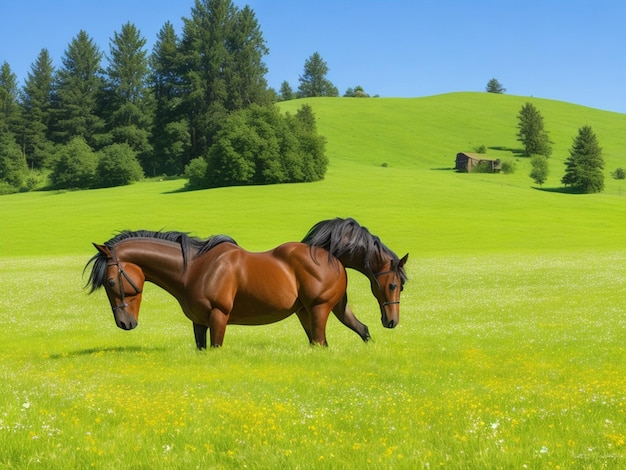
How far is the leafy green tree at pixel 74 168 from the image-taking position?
391 feet

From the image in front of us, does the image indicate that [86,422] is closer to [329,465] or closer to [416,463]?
[329,465]

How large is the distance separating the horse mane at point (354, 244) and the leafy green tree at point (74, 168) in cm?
11565

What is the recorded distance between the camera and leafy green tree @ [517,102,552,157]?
156 m

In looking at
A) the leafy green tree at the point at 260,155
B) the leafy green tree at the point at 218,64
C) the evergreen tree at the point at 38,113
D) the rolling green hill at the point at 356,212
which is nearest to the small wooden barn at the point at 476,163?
the rolling green hill at the point at 356,212

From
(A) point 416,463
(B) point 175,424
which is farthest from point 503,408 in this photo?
(B) point 175,424

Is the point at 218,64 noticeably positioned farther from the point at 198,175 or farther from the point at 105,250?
the point at 105,250

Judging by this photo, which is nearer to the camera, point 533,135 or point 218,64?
point 218,64

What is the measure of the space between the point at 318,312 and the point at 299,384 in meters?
2.17

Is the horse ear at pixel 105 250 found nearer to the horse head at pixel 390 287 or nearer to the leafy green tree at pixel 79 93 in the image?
the horse head at pixel 390 287

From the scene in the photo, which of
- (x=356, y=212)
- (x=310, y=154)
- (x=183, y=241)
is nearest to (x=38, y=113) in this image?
(x=310, y=154)

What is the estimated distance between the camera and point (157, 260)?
11.5 m

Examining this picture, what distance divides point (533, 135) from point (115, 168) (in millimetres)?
97852

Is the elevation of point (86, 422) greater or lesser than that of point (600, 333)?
greater

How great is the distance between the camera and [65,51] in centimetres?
14688
